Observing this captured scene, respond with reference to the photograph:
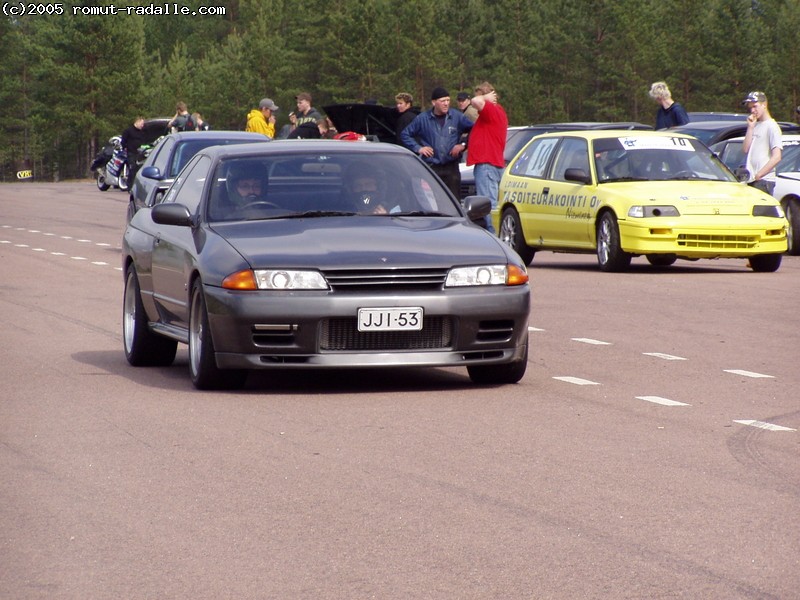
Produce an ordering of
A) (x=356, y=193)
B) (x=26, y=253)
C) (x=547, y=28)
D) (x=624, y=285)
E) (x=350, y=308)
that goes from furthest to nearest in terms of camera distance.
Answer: (x=547, y=28)
(x=26, y=253)
(x=624, y=285)
(x=356, y=193)
(x=350, y=308)

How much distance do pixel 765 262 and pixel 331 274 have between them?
1074 cm

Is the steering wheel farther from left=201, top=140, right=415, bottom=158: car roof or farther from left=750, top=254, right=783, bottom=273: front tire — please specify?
left=750, top=254, right=783, bottom=273: front tire

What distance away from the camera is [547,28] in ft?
329

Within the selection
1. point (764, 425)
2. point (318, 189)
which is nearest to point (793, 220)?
point (318, 189)

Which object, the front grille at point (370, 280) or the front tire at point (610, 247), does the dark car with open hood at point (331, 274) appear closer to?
the front grille at point (370, 280)

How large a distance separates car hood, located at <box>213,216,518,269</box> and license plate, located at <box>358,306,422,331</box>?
0.77 feet

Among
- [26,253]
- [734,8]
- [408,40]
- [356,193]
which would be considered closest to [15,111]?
[408,40]

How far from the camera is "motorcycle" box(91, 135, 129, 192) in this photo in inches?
→ 1892

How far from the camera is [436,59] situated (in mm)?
104188

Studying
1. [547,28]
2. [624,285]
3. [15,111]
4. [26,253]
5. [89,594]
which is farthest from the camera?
[15,111]

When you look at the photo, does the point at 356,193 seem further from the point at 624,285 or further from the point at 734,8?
the point at 734,8

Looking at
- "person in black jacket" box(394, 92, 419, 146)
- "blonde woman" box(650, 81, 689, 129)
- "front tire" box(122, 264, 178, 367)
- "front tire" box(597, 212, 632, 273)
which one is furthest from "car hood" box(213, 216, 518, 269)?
"blonde woman" box(650, 81, 689, 129)

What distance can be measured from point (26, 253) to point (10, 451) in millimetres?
15616

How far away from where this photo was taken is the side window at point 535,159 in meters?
21.0
